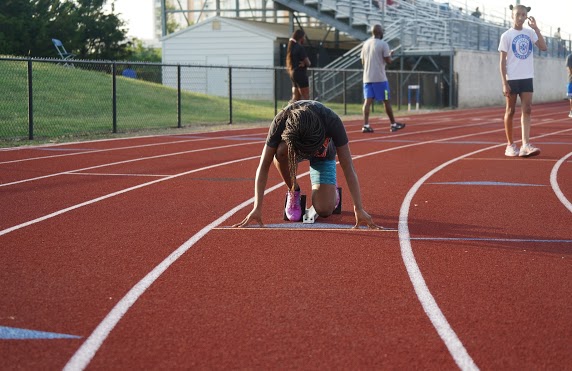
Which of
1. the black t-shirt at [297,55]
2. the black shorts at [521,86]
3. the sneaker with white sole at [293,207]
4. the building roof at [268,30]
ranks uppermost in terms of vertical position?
the building roof at [268,30]

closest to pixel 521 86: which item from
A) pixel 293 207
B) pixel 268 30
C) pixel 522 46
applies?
pixel 522 46

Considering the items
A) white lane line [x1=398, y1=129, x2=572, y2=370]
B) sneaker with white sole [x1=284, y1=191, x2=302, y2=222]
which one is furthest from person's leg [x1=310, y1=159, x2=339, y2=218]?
white lane line [x1=398, y1=129, x2=572, y2=370]

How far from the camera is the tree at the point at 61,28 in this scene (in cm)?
3591

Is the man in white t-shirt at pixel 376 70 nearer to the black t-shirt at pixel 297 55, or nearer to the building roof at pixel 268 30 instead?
the black t-shirt at pixel 297 55

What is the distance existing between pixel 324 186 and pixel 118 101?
59.0ft

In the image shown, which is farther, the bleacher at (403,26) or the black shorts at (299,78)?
the bleacher at (403,26)

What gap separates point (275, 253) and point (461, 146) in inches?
390

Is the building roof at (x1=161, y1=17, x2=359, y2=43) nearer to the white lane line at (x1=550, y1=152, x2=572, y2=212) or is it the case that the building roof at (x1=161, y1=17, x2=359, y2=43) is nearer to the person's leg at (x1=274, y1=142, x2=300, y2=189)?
the white lane line at (x1=550, y1=152, x2=572, y2=212)

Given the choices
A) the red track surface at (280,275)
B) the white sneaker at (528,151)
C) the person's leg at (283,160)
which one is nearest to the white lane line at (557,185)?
the red track surface at (280,275)

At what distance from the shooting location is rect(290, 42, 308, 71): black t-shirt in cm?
1939

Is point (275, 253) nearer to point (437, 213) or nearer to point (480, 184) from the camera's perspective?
point (437, 213)

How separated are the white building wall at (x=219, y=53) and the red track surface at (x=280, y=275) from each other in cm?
2784

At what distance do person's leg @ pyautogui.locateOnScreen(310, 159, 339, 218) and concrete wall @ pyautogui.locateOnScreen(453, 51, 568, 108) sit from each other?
2947 cm

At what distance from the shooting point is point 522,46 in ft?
43.0
